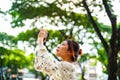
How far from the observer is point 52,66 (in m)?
3.09

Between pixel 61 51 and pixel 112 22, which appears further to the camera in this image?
pixel 112 22

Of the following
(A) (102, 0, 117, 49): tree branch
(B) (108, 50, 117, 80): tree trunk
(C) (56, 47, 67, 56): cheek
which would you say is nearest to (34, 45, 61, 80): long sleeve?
(C) (56, 47, 67, 56): cheek

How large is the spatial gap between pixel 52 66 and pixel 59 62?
114 millimetres

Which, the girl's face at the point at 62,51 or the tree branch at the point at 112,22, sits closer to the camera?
the girl's face at the point at 62,51

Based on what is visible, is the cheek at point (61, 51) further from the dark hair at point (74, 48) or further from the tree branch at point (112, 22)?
the tree branch at point (112, 22)

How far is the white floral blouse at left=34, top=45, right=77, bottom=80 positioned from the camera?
3.10 m

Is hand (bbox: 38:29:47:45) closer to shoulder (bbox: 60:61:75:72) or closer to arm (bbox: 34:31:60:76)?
arm (bbox: 34:31:60:76)

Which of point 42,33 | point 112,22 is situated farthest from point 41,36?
point 112,22

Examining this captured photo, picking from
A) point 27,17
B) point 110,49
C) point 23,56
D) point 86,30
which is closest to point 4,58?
point 23,56

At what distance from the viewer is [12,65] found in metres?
42.7

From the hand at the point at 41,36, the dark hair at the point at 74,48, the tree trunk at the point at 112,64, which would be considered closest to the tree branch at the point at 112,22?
the tree trunk at the point at 112,64

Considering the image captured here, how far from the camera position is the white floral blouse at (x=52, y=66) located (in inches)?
122

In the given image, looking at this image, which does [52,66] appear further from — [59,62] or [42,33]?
[42,33]

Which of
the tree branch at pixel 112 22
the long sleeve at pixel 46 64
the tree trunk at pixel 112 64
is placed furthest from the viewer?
the tree trunk at pixel 112 64
